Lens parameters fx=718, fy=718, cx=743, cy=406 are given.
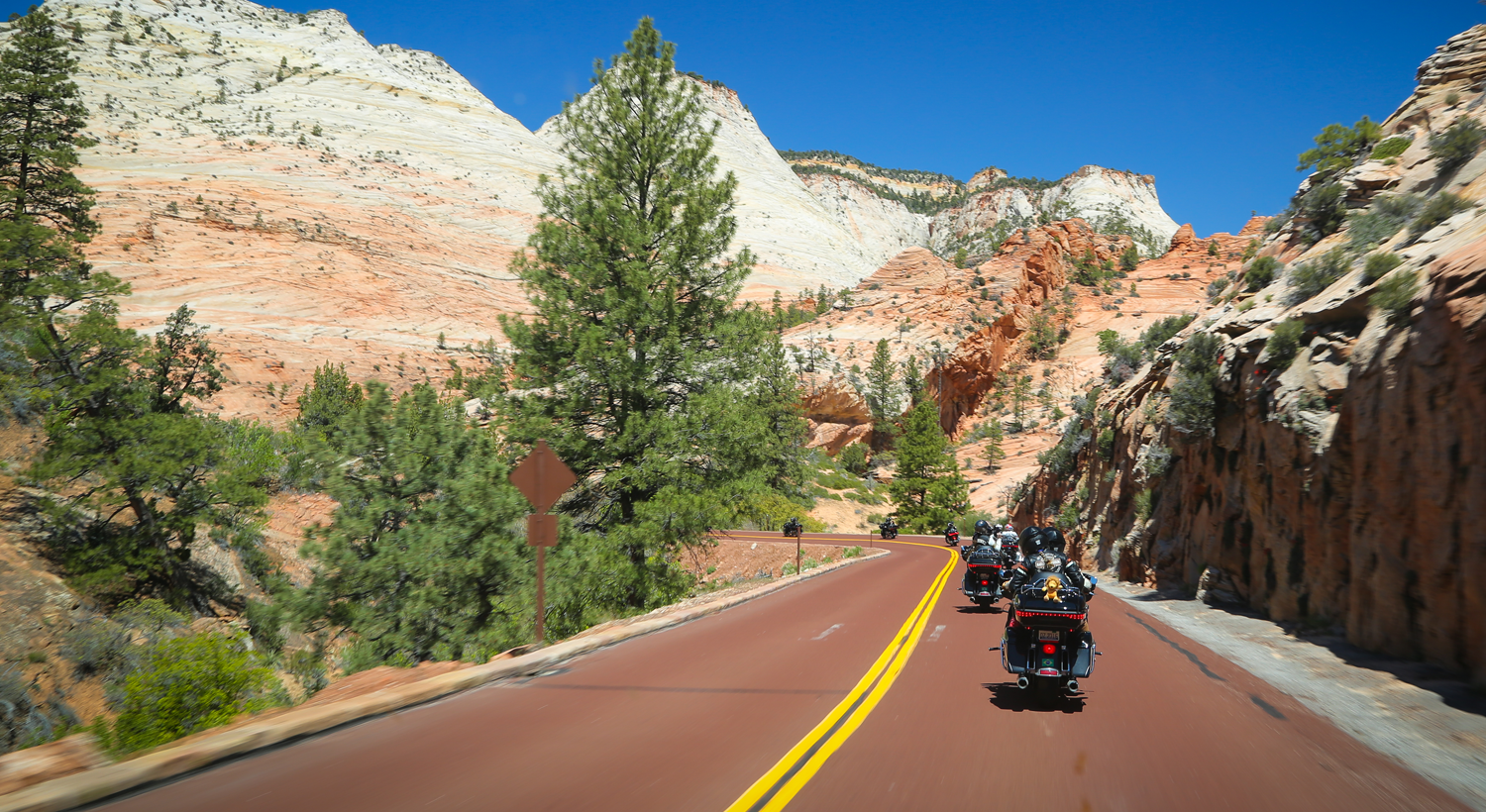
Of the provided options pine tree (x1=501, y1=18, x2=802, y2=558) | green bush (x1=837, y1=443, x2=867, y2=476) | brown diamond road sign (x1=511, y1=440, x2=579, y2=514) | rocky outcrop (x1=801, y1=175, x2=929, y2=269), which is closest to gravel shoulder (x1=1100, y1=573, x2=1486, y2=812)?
brown diamond road sign (x1=511, y1=440, x2=579, y2=514)

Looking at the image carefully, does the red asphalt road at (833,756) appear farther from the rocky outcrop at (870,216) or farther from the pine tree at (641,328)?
the rocky outcrop at (870,216)

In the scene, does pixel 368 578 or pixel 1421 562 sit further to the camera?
pixel 368 578

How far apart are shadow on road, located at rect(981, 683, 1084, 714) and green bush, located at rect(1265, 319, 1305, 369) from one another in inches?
376

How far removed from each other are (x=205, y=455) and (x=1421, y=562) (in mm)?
25102

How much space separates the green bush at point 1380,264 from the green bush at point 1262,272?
8.55 meters

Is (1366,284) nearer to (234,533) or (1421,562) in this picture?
(1421,562)

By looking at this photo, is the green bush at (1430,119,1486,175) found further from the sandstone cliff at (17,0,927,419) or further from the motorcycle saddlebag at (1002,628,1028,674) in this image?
the sandstone cliff at (17,0,927,419)

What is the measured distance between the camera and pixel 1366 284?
1190cm

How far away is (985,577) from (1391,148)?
16604mm

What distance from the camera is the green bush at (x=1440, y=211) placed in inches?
466

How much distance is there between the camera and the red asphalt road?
4473 millimetres

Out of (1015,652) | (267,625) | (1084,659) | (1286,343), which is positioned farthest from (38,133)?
(1286,343)

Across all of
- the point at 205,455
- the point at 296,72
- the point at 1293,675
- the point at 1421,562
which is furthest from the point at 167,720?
the point at 296,72

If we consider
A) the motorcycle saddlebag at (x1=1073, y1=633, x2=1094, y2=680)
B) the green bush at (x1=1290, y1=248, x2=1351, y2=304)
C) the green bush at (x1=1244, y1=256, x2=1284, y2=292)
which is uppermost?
the green bush at (x1=1244, y1=256, x2=1284, y2=292)
